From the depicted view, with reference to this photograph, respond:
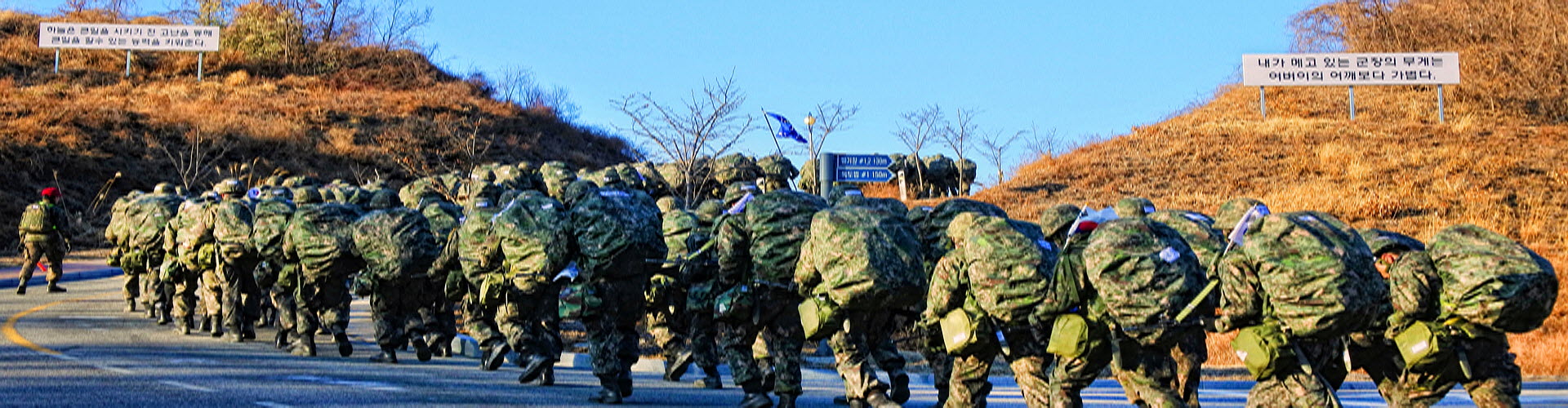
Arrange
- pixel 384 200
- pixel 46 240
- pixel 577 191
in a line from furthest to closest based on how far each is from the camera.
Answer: pixel 46 240
pixel 384 200
pixel 577 191

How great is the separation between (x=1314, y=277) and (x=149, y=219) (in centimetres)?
1309

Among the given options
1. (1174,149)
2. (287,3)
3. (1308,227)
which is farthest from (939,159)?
(287,3)

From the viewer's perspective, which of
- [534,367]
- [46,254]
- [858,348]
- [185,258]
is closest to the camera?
[858,348]

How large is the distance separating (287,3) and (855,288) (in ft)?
197

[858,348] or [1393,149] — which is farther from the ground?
[1393,149]

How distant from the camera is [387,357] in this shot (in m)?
12.9

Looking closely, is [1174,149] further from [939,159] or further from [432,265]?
[432,265]

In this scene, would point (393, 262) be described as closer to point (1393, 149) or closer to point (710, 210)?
point (710, 210)

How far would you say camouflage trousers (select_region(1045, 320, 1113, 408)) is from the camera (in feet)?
26.9

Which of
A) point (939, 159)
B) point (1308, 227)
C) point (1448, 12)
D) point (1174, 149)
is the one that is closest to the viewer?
point (1308, 227)

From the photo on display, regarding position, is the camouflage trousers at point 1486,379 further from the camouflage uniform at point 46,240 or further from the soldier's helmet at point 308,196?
the camouflage uniform at point 46,240

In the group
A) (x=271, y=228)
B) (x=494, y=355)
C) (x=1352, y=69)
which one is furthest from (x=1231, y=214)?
(x=1352, y=69)

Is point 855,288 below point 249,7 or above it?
below

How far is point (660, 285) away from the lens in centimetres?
1149
